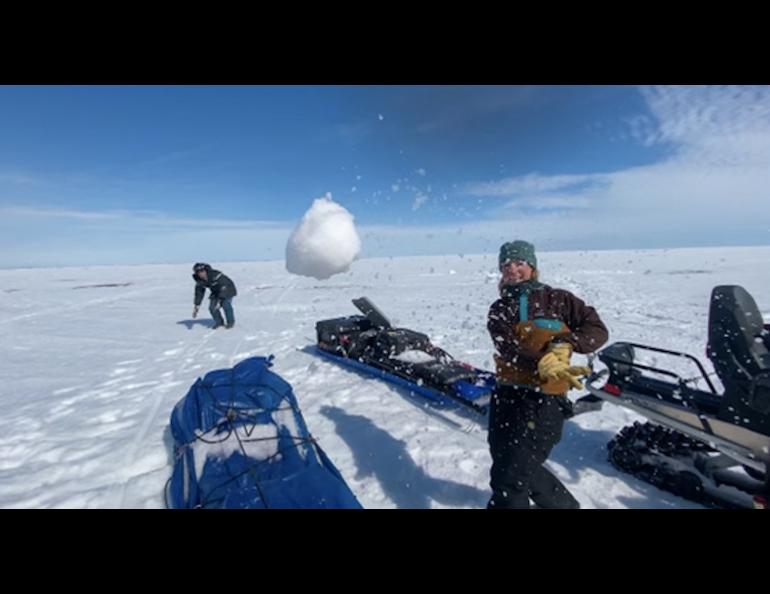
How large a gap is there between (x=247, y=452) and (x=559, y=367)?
256 cm

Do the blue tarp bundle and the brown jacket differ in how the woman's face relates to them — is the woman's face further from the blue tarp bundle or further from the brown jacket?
the blue tarp bundle

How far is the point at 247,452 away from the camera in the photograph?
3.37 m

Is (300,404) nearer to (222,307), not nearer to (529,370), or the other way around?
(529,370)

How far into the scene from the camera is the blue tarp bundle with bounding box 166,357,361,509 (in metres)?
2.81

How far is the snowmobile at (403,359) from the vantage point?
16.5 feet

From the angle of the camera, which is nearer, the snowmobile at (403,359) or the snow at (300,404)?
the snow at (300,404)

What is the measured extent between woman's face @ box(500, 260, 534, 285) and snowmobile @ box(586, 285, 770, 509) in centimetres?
135

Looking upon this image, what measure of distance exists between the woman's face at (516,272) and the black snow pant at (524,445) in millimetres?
722

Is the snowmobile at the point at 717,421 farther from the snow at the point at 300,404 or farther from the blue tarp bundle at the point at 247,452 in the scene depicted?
the blue tarp bundle at the point at 247,452

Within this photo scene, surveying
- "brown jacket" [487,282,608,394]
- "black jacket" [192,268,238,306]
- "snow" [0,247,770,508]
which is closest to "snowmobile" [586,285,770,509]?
"snow" [0,247,770,508]

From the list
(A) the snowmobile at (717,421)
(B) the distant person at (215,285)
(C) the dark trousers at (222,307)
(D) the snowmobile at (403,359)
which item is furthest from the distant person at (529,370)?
(C) the dark trousers at (222,307)
